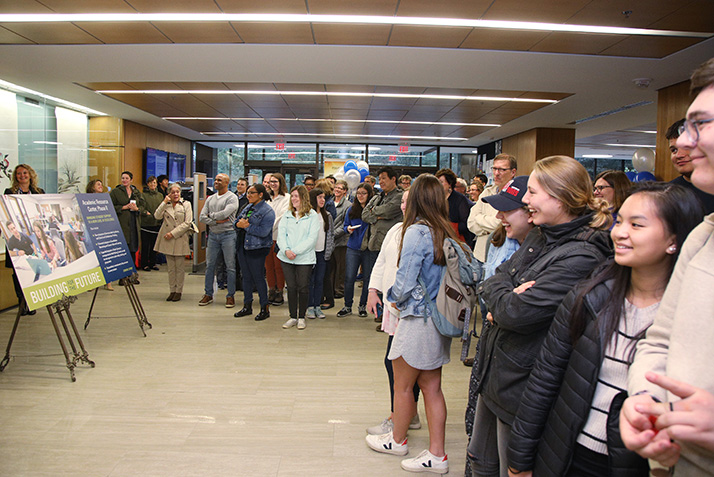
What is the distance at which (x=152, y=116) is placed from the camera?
39.3 feet

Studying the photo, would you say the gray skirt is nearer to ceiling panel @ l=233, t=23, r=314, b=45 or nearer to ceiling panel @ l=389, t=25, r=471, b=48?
ceiling panel @ l=389, t=25, r=471, b=48

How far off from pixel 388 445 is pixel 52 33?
6.41 m

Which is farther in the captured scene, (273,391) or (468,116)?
(468,116)

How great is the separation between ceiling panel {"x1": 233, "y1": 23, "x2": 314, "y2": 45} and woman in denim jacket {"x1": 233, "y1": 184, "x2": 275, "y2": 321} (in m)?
1.88

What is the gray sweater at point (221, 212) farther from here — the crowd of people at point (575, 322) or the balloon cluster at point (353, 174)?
the crowd of people at point (575, 322)

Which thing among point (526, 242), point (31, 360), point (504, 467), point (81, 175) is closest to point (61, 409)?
point (31, 360)

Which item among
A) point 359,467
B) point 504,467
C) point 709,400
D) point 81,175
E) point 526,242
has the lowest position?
point 359,467

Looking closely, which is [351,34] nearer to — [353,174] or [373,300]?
[353,174]

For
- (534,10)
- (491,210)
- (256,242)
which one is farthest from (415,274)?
(534,10)

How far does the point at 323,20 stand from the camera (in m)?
5.42

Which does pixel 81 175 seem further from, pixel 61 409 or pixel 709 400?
pixel 709 400

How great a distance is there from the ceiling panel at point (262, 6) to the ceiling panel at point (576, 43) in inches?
118

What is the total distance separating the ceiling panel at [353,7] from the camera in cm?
494

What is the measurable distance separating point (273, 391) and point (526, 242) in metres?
2.51
